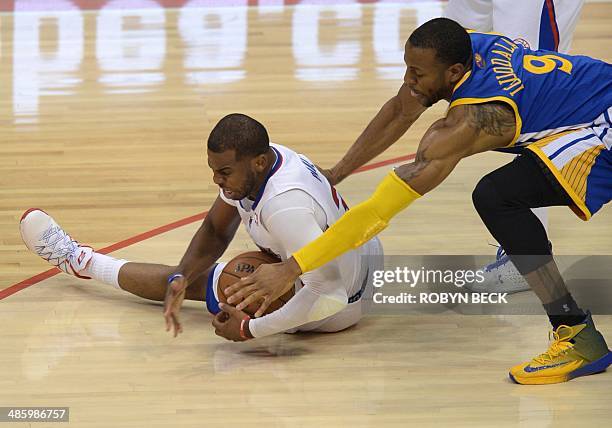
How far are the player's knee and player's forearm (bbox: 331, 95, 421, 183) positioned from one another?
793 millimetres

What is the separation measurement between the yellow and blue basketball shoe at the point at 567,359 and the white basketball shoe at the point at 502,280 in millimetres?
823

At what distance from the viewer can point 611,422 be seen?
4.02m

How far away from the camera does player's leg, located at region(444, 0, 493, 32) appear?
5.73 meters

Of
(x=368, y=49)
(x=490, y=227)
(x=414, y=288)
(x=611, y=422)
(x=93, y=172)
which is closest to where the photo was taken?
(x=611, y=422)

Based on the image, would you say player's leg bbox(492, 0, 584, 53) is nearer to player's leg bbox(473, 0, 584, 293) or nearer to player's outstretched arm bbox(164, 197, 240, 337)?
player's leg bbox(473, 0, 584, 293)

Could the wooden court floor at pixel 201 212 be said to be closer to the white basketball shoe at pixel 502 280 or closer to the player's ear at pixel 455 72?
the white basketball shoe at pixel 502 280

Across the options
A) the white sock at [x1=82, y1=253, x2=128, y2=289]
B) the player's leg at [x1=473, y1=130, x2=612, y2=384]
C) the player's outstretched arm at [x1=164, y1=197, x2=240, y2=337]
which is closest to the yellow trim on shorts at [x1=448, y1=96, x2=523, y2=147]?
the player's leg at [x1=473, y1=130, x2=612, y2=384]

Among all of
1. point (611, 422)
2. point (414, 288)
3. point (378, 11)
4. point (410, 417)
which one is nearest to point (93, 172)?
point (414, 288)

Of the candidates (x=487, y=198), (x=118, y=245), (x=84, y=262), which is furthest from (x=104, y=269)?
(x=487, y=198)

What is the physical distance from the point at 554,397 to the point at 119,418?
1.59m

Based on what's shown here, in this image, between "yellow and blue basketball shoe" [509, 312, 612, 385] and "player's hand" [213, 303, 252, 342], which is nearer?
"yellow and blue basketball shoe" [509, 312, 612, 385]

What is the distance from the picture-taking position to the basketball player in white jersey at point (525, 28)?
5.21m

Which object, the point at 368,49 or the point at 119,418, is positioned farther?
the point at 368,49

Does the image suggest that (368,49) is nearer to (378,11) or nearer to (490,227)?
(378,11)
